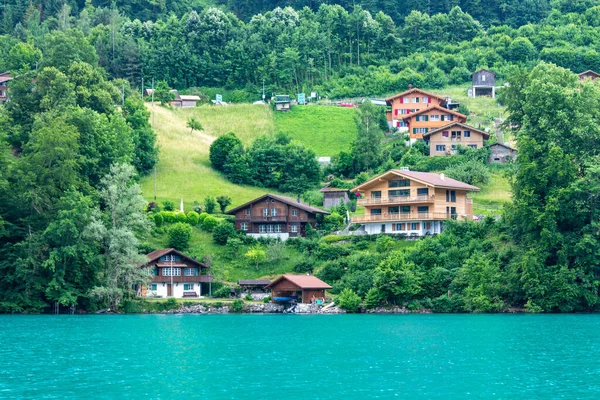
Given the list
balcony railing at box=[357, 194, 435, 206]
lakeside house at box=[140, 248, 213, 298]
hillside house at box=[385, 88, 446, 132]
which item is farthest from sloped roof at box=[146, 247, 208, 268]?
hillside house at box=[385, 88, 446, 132]

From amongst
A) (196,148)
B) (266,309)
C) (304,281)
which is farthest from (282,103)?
(266,309)

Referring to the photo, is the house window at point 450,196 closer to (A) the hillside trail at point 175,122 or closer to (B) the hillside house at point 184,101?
(A) the hillside trail at point 175,122

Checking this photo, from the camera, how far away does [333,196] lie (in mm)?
90250

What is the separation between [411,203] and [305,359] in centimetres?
4119

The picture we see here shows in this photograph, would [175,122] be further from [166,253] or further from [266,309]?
[266,309]

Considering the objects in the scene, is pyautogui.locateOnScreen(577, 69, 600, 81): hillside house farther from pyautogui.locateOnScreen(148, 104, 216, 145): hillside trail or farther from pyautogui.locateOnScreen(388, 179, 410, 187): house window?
pyautogui.locateOnScreen(148, 104, 216, 145): hillside trail

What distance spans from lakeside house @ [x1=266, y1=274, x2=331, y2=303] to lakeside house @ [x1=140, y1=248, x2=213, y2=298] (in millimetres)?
7693

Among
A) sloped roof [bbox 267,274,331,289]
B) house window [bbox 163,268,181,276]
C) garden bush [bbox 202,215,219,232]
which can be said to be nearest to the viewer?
sloped roof [bbox 267,274,331,289]

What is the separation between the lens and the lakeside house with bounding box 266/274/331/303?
222ft

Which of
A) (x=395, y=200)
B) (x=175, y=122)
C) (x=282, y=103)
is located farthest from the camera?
(x=282, y=103)

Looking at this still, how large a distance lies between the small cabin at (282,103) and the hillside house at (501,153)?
3550 cm

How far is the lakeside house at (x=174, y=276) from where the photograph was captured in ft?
243

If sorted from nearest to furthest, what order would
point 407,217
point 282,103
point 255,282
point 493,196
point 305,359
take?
point 305,359 → point 255,282 → point 407,217 → point 493,196 → point 282,103

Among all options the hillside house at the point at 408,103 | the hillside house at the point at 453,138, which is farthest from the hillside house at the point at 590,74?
the hillside house at the point at 453,138
